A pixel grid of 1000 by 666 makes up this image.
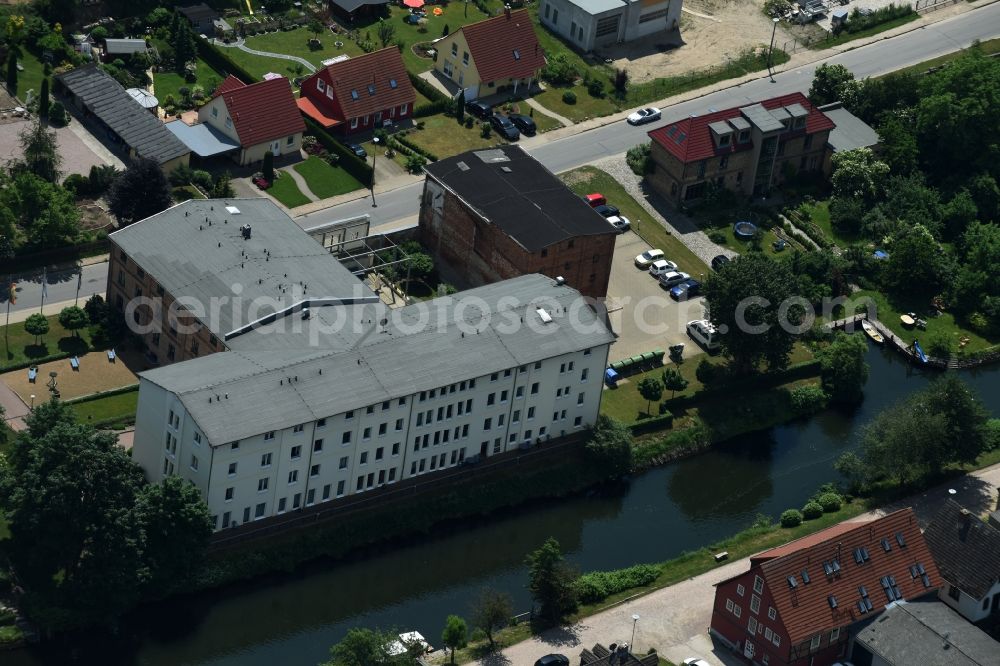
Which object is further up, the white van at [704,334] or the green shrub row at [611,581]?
the white van at [704,334]

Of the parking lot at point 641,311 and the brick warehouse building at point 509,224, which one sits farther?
the parking lot at point 641,311

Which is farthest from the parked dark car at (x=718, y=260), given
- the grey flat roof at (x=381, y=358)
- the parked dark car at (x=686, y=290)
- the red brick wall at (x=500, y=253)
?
the grey flat roof at (x=381, y=358)

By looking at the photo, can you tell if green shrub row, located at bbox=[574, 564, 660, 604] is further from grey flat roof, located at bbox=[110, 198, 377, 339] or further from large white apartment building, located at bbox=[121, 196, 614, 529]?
grey flat roof, located at bbox=[110, 198, 377, 339]

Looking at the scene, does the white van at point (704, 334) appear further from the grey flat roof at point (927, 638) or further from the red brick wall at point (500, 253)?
the grey flat roof at point (927, 638)

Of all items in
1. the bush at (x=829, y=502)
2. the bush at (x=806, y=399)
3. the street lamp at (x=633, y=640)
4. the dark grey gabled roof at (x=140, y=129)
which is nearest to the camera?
the street lamp at (x=633, y=640)

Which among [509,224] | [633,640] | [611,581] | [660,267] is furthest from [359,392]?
[660,267]

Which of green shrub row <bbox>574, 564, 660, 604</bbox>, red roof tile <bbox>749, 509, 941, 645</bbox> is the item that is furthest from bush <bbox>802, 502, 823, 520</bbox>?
green shrub row <bbox>574, 564, 660, 604</bbox>

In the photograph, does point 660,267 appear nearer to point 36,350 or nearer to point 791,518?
point 791,518
